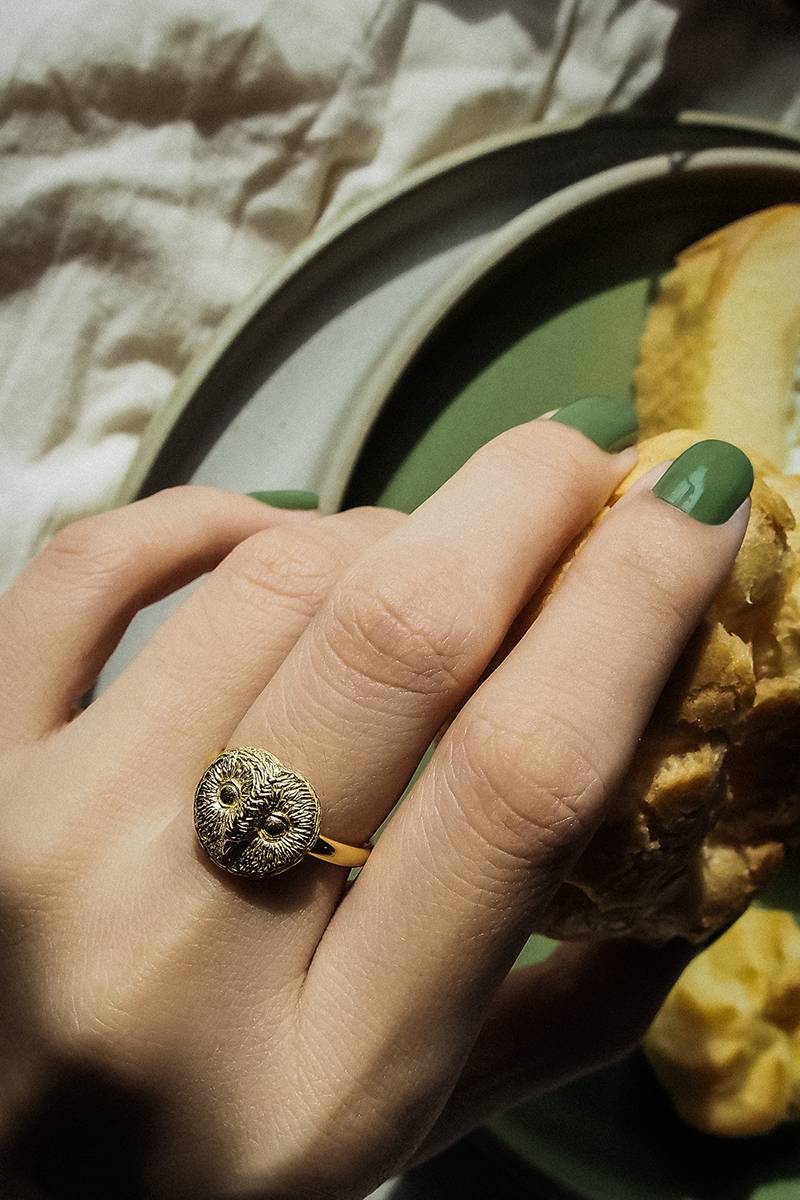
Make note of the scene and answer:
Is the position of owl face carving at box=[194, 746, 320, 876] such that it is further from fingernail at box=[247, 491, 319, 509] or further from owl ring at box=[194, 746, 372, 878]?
fingernail at box=[247, 491, 319, 509]

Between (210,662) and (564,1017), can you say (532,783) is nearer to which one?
(210,662)

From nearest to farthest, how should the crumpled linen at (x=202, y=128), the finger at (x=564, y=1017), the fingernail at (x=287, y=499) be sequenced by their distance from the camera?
the finger at (x=564, y=1017)
the fingernail at (x=287, y=499)
the crumpled linen at (x=202, y=128)

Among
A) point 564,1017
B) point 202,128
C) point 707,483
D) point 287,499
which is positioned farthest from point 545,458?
point 202,128

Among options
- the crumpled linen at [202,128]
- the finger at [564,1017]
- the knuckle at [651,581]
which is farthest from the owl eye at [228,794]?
the crumpled linen at [202,128]

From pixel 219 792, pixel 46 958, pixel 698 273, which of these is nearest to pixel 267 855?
pixel 219 792

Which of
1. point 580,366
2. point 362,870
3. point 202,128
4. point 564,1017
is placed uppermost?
point 202,128

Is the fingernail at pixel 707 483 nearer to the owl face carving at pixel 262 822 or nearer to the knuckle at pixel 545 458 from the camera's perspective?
the knuckle at pixel 545 458
